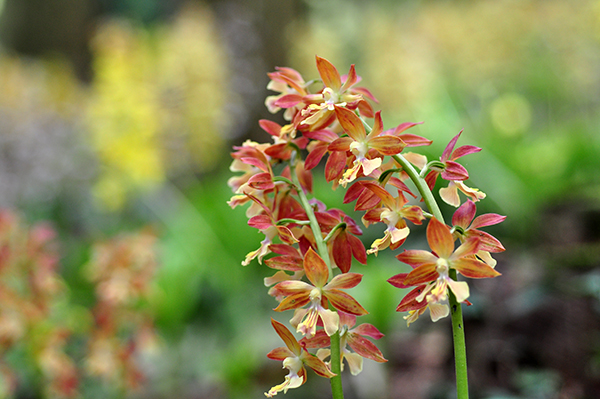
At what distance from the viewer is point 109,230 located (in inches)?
146

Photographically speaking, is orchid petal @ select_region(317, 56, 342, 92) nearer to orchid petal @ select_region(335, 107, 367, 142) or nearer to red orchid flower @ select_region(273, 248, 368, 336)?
orchid petal @ select_region(335, 107, 367, 142)

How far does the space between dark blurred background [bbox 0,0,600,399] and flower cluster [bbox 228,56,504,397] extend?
3.43 feet

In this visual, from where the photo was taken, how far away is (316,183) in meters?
3.27

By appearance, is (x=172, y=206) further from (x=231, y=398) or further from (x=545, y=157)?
(x=545, y=157)

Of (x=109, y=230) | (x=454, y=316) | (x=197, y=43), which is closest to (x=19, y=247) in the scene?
(x=454, y=316)

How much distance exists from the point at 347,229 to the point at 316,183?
2.69m

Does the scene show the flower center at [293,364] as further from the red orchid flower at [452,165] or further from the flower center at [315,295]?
the red orchid flower at [452,165]

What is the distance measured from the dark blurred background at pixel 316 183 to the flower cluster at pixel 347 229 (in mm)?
1045

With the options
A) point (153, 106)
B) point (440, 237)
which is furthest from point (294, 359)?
point (153, 106)

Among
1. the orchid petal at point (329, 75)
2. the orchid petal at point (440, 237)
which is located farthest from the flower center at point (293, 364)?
the orchid petal at point (329, 75)

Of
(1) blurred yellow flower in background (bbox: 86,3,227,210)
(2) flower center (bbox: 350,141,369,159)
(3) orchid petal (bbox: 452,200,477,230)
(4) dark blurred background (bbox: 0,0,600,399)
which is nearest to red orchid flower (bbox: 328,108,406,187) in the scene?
(2) flower center (bbox: 350,141,369,159)

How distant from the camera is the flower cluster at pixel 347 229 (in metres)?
0.50

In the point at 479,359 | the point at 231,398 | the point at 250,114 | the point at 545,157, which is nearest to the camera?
the point at 479,359

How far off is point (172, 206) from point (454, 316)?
11.8 ft
